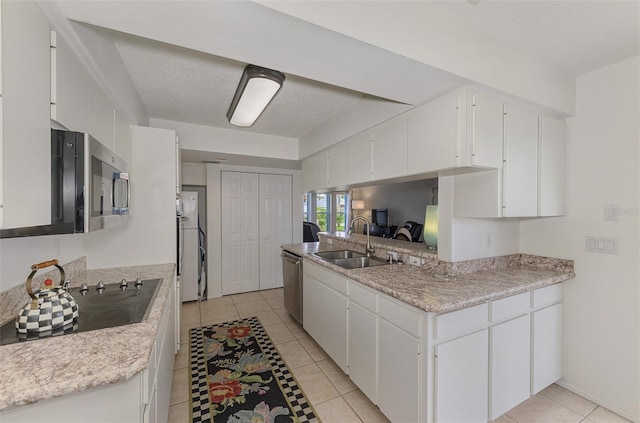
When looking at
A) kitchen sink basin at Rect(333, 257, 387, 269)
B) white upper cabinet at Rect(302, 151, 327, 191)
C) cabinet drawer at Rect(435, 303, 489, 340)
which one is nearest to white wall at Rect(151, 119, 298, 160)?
→ white upper cabinet at Rect(302, 151, 327, 191)

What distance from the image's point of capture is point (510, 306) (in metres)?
1.80

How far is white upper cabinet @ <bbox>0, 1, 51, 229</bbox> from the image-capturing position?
846 mm

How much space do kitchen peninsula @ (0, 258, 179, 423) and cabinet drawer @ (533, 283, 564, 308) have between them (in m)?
2.44

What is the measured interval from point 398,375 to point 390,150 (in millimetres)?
1707

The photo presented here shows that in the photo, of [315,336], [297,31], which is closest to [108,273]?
[315,336]

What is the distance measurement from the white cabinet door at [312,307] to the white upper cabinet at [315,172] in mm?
1267

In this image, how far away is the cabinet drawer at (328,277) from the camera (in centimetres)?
221

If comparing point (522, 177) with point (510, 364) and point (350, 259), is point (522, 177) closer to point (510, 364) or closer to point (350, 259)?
point (510, 364)

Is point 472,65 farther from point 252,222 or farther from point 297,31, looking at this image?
point 252,222

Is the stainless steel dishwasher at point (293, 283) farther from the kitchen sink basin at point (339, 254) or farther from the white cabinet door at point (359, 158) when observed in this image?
the white cabinet door at point (359, 158)

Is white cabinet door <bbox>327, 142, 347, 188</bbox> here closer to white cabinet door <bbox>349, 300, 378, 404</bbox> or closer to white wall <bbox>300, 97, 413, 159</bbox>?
white wall <bbox>300, 97, 413, 159</bbox>

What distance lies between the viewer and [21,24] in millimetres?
929

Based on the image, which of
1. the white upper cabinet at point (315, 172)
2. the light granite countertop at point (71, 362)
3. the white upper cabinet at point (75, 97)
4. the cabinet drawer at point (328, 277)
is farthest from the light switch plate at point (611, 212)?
the white upper cabinet at point (75, 97)

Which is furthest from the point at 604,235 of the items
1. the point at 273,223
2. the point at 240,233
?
the point at 240,233
